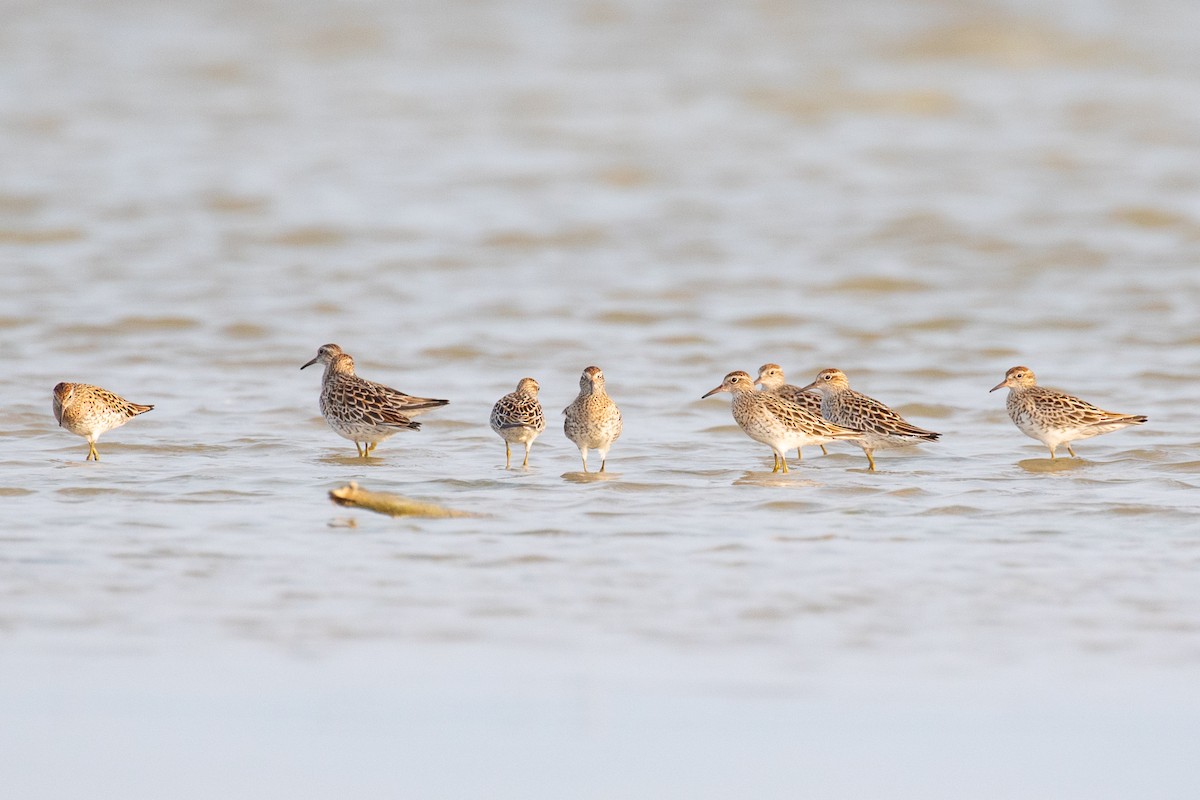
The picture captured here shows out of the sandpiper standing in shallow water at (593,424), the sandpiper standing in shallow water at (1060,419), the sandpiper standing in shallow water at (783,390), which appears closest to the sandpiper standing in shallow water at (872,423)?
the sandpiper standing in shallow water at (783,390)

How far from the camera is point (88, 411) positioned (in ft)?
35.8

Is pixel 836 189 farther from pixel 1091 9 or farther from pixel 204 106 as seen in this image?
pixel 1091 9

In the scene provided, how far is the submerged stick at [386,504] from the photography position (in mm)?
7930

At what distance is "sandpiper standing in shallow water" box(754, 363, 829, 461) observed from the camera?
40.1 ft

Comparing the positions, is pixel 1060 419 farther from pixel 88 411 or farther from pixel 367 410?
pixel 88 411

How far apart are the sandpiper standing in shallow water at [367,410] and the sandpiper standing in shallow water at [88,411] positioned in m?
1.32

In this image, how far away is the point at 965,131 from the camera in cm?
2428

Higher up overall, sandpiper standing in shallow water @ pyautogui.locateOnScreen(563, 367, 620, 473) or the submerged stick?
sandpiper standing in shallow water @ pyautogui.locateOnScreen(563, 367, 620, 473)

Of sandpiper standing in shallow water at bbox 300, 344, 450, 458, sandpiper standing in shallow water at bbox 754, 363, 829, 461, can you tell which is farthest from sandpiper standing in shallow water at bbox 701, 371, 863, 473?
sandpiper standing in shallow water at bbox 300, 344, 450, 458

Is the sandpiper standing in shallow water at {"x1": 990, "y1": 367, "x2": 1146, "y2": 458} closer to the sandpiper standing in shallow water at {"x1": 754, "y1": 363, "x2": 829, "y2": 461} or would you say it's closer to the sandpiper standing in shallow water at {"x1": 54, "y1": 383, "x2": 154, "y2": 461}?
the sandpiper standing in shallow water at {"x1": 754, "y1": 363, "x2": 829, "y2": 461}

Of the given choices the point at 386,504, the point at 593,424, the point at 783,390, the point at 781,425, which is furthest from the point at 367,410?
the point at 783,390

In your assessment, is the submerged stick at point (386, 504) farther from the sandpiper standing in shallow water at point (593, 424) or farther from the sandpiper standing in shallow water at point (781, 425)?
the sandpiper standing in shallow water at point (781, 425)

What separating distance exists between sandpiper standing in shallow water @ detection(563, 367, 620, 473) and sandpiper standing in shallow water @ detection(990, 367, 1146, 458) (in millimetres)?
2561

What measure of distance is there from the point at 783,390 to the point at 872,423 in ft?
4.72
